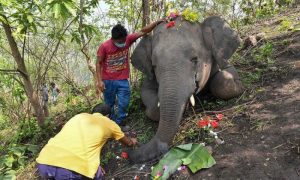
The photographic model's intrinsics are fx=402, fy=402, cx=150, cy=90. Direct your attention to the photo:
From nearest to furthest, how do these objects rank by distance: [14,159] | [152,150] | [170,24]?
[152,150] < [170,24] < [14,159]

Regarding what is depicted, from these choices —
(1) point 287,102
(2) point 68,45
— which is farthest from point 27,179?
(2) point 68,45

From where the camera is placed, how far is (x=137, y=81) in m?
7.57

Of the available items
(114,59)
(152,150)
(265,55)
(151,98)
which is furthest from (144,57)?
(265,55)

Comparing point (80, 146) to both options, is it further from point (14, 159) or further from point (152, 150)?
point (14, 159)

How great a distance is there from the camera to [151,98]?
586 cm

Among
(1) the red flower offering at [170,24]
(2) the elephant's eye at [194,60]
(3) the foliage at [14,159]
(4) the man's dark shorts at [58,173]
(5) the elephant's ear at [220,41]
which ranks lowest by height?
(3) the foliage at [14,159]

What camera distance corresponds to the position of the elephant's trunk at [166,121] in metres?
4.71

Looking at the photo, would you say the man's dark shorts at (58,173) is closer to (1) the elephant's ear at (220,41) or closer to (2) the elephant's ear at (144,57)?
(2) the elephant's ear at (144,57)

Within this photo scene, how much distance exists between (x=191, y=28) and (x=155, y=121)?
145cm

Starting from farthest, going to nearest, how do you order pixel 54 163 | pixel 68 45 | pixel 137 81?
1. pixel 68 45
2. pixel 137 81
3. pixel 54 163

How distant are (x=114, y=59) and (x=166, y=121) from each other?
1653 millimetres

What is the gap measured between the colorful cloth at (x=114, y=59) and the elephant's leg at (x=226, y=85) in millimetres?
1328

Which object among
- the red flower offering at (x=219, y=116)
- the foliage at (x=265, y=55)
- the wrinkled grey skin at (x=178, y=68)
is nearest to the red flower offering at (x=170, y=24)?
the wrinkled grey skin at (x=178, y=68)

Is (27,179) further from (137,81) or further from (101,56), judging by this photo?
(137,81)
